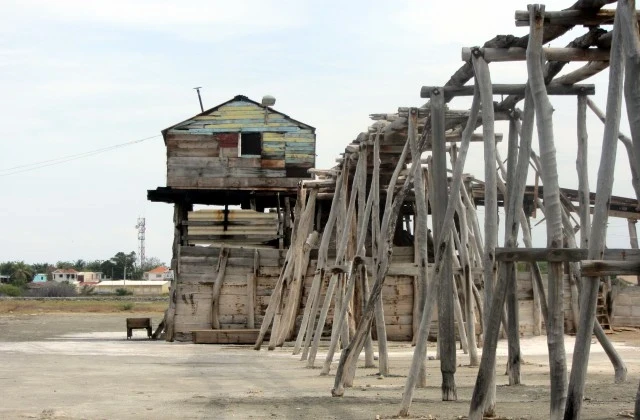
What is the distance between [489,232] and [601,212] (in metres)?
1.98

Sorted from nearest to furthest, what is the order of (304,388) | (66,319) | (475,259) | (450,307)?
(450,307) < (304,388) < (475,259) < (66,319)

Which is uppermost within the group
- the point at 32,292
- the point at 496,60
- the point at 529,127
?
the point at 496,60

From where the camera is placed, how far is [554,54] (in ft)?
32.9

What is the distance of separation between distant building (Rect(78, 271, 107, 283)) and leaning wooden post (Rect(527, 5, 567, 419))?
136 meters

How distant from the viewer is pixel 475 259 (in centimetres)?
2108

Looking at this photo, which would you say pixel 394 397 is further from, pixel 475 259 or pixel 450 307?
pixel 475 259

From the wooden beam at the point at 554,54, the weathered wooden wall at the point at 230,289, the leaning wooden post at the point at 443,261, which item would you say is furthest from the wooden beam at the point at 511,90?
the weathered wooden wall at the point at 230,289

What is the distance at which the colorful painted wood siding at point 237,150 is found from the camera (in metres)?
28.9

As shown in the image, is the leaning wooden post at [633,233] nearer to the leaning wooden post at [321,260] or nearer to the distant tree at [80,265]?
the leaning wooden post at [321,260]

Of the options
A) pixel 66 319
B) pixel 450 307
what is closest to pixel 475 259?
pixel 450 307

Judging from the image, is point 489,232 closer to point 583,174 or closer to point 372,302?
point 583,174

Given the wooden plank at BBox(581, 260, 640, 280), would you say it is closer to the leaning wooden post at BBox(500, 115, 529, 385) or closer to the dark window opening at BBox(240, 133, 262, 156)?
the leaning wooden post at BBox(500, 115, 529, 385)

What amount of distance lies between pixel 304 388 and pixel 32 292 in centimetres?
7780

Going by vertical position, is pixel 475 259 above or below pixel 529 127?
below
